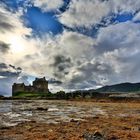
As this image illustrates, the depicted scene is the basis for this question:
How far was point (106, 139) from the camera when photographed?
1311cm

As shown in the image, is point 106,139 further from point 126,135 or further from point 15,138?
point 15,138

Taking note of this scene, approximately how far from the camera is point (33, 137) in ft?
48.0

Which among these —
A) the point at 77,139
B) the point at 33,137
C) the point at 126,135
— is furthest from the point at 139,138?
the point at 33,137

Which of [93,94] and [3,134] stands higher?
[93,94]

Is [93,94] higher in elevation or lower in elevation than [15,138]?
higher

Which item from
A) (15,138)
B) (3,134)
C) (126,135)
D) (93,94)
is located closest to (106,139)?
(126,135)

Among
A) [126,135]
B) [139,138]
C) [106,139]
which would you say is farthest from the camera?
[126,135]

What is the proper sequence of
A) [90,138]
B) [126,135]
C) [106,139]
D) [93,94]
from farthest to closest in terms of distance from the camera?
[93,94] → [126,135] → [106,139] → [90,138]

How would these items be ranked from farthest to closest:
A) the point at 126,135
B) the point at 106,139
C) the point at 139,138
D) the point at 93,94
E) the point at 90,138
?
the point at 93,94 < the point at 126,135 < the point at 139,138 < the point at 106,139 < the point at 90,138

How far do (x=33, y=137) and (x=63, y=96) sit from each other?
141 metres

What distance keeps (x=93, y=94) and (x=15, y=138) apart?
445ft

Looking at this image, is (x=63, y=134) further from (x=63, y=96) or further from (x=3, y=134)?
(x=63, y=96)

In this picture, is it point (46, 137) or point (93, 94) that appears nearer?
point (46, 137)

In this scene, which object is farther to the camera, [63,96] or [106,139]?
[63,96]
